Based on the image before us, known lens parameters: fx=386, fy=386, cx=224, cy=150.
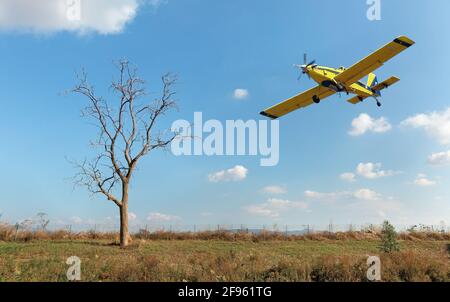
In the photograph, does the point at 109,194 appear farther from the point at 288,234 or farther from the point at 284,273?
the point at 284,273

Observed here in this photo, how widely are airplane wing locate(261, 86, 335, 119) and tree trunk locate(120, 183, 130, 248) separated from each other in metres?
14.1

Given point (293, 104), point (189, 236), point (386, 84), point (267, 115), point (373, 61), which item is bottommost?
point (189, 236)

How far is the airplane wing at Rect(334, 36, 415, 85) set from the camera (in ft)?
78.5

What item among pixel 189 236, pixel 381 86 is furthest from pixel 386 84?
pixel 189 236

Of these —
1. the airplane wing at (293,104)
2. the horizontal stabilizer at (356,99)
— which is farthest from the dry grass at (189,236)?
the horizontal stabilizer at (356,99)

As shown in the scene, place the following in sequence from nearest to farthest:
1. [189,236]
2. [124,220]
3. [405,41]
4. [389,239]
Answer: [389,239]
[405,41]
[124,220]
[189,236]

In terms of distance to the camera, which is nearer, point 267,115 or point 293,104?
point 293,104

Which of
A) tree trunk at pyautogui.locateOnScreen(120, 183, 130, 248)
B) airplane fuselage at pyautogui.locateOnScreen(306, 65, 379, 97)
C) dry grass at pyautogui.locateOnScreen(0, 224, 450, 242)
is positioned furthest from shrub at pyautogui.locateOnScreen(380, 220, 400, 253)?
tree trunk at pyautogui.locateOnScreen(120, 183, 130, 248)

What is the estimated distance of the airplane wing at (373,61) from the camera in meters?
23.9

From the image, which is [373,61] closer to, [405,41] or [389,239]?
[405,41]

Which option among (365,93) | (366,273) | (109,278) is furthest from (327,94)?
(109,278)

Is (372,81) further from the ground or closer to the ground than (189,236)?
further from the ground

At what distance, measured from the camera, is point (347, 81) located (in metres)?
28.7

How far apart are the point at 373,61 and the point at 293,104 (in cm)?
891
